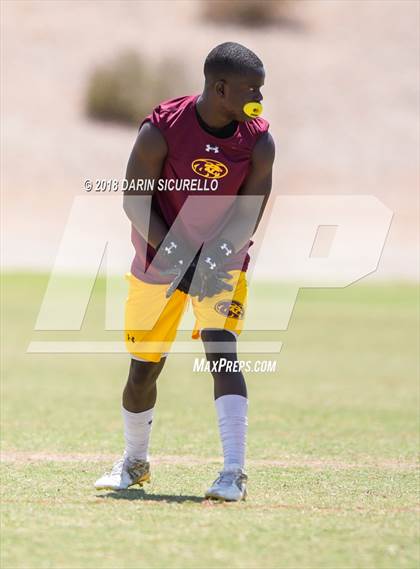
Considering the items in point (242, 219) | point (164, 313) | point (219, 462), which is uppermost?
point (242, 219)

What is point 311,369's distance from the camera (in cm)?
1708

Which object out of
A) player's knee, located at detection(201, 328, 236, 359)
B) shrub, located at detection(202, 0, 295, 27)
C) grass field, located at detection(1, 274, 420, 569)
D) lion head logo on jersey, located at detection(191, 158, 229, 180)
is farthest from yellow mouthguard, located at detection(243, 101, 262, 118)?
shrub, located at detection(202, 0, 295, 27)

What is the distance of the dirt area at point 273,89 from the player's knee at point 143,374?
112 ft

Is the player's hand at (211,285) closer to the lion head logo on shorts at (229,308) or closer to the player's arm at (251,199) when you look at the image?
the lion head logo on shorts at (229,308)

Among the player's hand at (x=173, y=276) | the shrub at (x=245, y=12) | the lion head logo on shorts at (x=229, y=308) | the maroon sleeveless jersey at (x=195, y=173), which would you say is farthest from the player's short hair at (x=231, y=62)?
the shrub at (x=245, y=12)

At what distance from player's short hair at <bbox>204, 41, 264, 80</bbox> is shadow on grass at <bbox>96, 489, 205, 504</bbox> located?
2.57 metres

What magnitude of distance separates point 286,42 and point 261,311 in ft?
109

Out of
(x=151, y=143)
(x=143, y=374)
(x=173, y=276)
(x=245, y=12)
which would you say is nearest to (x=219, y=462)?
(x=143, y=374)

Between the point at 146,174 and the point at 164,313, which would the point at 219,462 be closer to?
the point at 164,313

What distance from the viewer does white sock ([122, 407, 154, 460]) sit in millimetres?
7996

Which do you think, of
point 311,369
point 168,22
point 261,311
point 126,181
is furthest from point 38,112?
point 126,181

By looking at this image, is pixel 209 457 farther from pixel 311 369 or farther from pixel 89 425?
pixel 311 369

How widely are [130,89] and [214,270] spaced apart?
44423 millimetres

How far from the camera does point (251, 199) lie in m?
7.61
